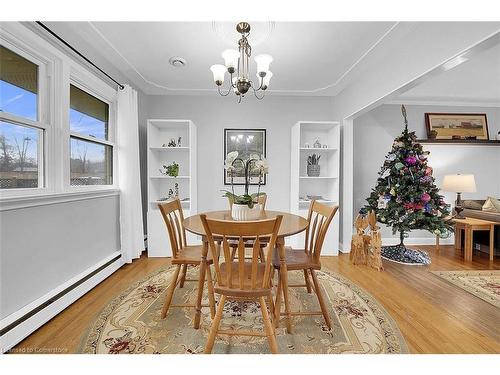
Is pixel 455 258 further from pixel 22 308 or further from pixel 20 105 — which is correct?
pixel 20 105

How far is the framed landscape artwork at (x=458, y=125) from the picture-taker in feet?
13.7

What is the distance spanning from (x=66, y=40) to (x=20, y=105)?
0.81 m

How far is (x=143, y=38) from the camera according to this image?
2.40m

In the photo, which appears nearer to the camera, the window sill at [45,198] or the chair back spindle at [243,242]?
the chair back spindle at [243,242]

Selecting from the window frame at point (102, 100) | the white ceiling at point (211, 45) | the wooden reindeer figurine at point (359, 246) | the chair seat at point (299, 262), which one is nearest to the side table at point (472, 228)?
the wooden reindeer figurine at point (359, 246)

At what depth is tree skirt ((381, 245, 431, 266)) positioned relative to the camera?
10.7 ft

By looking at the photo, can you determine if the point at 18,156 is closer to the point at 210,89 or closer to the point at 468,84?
the point at 210,89

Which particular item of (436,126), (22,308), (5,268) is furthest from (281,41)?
(436,126)

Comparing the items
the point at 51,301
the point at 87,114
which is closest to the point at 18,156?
the point at 87,114

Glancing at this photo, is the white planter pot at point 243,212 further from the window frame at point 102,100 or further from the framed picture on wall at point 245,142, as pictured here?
the framed picture on wall at point 245,142

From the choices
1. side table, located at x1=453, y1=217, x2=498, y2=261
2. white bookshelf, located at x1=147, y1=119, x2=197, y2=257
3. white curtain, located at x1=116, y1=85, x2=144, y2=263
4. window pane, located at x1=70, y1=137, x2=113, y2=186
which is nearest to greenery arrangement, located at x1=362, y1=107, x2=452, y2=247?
side table, located at x1=453, y1=217, x2=498, y2=261

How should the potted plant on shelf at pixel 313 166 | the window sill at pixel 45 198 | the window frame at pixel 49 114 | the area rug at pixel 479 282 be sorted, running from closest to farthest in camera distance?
the window sill at pixel 45 198 < the window frame at pixel 49 114 < the area rug at pixel 479 282 < the potted plant on shelf at pixel 313 166

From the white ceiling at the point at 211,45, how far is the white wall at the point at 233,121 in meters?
0.57

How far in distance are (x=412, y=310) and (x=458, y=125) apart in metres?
3.82
